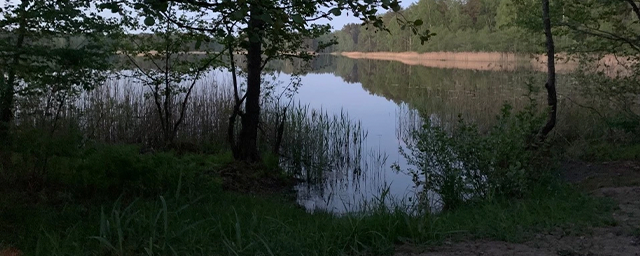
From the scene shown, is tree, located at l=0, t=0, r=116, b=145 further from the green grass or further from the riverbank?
the riverbank

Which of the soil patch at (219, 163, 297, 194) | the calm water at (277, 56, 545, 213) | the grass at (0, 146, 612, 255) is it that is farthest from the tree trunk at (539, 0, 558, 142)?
the soil patch at (219, 163, 297, 194)

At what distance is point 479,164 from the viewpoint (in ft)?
20.8

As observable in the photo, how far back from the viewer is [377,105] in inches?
815

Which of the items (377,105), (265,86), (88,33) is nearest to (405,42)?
(377,105)

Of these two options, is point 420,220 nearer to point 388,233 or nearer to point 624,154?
point 388,233

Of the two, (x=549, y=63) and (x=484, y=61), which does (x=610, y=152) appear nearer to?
(x=549, y=63)

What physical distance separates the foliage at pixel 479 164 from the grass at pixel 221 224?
10.5 inches

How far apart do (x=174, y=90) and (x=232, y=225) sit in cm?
649

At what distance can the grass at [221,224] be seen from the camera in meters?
4.05

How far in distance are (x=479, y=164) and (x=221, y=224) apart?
3.06 metres

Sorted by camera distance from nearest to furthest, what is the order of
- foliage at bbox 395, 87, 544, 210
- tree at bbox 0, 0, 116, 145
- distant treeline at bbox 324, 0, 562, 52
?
tree at bbox 0, 0, 116, 145 → foliage at bbox 395, 87, 544, 210 → distant treeline at bbox 324, 0, 562, 52

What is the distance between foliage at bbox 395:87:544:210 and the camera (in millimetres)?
6281

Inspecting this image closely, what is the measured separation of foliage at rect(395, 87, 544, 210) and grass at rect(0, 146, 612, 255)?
27cm

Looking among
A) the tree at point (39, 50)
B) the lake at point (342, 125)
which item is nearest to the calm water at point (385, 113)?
the lake at point (342, 125)
